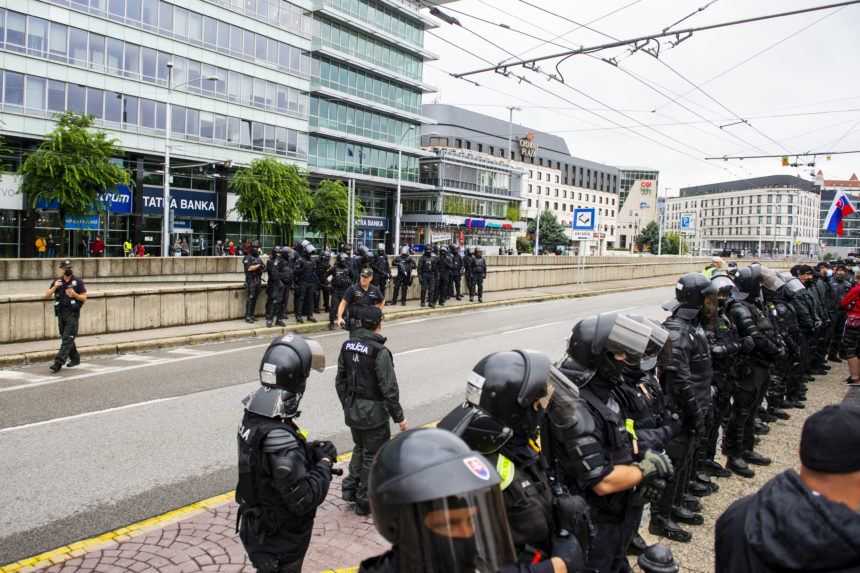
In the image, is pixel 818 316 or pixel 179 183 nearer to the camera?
pixel 818 316

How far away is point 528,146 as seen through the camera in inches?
4141

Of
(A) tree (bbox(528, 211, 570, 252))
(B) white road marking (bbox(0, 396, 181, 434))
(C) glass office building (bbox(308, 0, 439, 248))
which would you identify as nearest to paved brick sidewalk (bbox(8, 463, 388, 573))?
(B) white road marking (bbox(0, 396, 181, 434))

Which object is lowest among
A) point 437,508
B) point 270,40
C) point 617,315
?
point 437,508

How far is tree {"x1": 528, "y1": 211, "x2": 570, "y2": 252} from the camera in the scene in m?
94.5

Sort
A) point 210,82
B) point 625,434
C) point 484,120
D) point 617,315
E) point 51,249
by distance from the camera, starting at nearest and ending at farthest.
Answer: point 625,434 → point 617,315 → point 51,249 → point 210,82 → point 484,120

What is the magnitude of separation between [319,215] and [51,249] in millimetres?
17027

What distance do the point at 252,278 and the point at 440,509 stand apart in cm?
1510

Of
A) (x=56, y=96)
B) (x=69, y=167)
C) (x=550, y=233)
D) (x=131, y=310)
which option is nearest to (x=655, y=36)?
(x=131, y=310)

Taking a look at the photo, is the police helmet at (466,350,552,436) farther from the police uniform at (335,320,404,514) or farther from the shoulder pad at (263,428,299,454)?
the police uniform at (335,320,404,514)

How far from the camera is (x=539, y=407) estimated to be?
2764mm

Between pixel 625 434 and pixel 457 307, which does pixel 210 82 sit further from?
pixel 625 434

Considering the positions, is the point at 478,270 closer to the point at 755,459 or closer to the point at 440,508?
the point at 755,459

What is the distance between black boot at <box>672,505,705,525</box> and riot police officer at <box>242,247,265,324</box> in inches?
495

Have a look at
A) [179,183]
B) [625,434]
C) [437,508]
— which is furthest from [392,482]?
[179,183]
